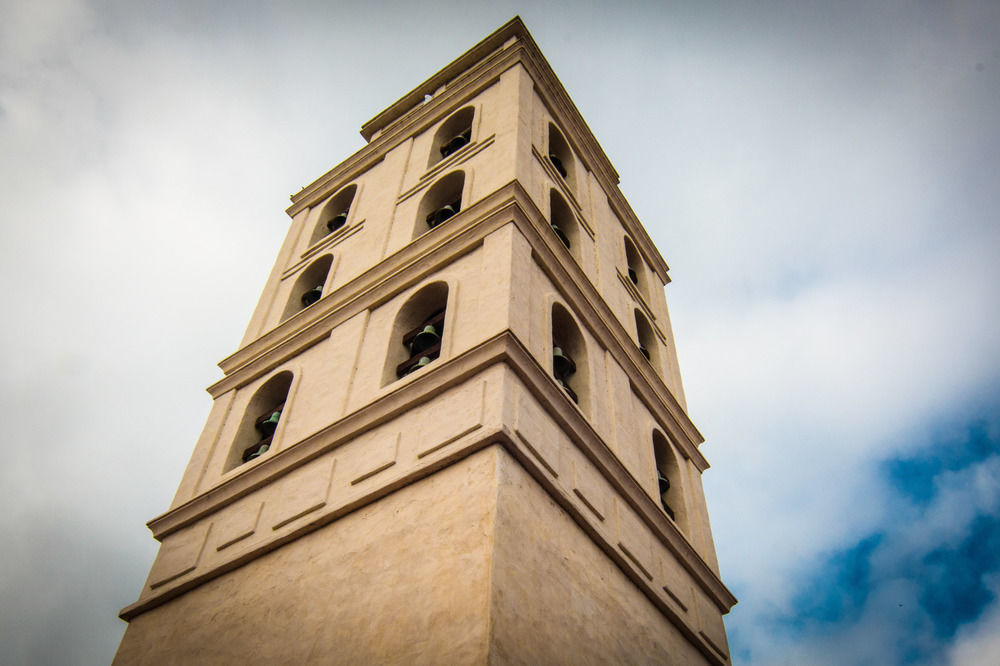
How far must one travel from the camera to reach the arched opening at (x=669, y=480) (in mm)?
15469

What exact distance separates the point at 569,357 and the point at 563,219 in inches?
189

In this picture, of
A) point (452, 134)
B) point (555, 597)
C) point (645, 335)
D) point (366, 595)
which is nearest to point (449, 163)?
point (452, 134)

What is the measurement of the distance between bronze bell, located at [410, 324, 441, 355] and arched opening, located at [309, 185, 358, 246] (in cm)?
811

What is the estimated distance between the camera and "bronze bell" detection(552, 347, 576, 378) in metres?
14.0

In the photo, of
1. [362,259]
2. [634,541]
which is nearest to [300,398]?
[362,259]

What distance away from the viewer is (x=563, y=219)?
62.0ft

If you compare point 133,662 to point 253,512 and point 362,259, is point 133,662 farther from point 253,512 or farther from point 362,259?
point 362,259

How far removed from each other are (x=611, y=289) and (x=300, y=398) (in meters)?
6.83

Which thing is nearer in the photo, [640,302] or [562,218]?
[562,218]

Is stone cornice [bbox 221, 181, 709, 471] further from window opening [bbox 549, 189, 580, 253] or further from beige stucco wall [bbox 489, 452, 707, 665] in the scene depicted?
beige stucco wall [bbox 489, 452, 707, 665]

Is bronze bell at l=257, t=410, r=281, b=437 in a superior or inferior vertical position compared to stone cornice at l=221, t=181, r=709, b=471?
inferior

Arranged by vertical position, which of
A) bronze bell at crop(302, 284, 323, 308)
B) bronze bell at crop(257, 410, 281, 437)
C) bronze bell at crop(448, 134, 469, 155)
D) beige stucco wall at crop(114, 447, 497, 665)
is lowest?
beige stucco wall at crop(114, 447, 497, 665)

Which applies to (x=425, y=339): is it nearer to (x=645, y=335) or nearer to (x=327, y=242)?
(x=327, y=242)

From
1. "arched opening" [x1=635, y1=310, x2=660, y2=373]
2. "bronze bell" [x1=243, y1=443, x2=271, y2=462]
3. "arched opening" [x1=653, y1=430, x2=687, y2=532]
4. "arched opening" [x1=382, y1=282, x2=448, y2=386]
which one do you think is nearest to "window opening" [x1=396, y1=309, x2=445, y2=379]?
"arched opening" [x1=382, y1=282, x2=448, y2=386]
